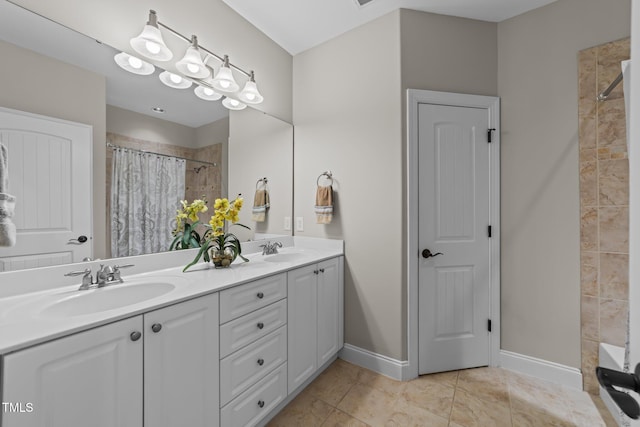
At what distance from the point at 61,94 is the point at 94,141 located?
220 mm

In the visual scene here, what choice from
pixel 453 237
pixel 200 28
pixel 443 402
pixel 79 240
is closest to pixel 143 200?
Result: pixel 79 240

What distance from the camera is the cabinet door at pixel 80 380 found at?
2.46ft

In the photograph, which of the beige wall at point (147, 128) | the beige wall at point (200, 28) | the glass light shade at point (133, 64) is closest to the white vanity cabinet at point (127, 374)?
the beige wall at point (147, 128)

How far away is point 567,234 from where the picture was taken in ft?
6.20

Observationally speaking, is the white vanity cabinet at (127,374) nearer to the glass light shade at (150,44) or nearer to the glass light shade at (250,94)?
the glass light shade at (150,44)

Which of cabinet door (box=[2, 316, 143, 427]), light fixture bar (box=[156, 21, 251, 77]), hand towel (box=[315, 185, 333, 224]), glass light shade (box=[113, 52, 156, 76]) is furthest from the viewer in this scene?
hand towel (box=[315, 185, 333, 224])

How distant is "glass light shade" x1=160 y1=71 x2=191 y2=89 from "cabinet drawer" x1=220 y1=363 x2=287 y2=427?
1748 mm

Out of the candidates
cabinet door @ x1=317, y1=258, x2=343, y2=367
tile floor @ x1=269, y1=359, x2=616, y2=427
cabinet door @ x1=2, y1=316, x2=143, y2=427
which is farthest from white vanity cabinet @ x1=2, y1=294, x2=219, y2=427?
cabinet door @ x1=317, y1=258, x2=343, y2=367

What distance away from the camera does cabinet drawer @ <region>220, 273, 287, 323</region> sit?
1277 mm

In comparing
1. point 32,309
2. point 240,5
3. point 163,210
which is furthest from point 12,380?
point 240,5

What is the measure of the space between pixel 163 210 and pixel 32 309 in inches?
29.6

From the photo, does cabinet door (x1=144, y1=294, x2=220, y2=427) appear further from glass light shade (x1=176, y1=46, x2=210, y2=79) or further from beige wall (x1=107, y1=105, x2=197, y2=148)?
glass light shade (x1=176, y1=46, x2=210, y2=79)

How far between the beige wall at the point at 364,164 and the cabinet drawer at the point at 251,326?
30.2 inches

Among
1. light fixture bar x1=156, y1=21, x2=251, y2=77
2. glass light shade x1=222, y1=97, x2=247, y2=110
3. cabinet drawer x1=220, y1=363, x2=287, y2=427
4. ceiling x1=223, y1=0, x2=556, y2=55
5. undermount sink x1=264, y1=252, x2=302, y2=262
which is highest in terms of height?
ceiling x1=223, y1=0, x2=556, y2=55
